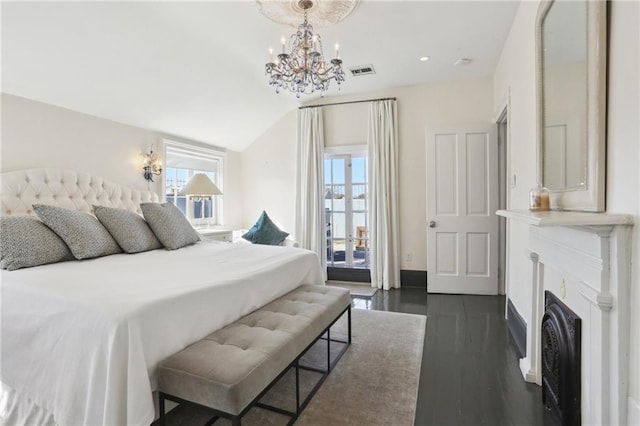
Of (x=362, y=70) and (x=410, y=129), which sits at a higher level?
(x=362, y=70)

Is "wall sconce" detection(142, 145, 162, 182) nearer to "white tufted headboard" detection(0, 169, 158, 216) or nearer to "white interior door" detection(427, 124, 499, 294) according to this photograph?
"white tufted headboard" detection(0, 169, 158, 216)

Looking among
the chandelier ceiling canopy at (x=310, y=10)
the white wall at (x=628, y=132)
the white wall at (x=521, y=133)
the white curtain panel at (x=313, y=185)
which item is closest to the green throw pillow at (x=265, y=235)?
the white curtain panel at (x=313, y=185)

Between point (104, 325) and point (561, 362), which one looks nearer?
point (104, 325)

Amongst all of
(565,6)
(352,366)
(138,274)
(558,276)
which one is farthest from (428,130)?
(138,274)

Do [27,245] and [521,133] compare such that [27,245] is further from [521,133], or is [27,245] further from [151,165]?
[521,133]

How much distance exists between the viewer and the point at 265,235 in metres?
4.67

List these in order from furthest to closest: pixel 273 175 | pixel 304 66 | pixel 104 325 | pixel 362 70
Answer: pixel 273 175, pixel 362 70, pixel 304 66, pixel 104 325

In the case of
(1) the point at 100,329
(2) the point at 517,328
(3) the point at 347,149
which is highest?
(3) the point at 347,149

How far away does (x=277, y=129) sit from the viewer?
530 centimetres

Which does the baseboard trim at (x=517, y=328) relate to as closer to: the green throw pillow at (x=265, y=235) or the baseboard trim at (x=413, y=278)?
the baseboard trim at (x=413, y=278)

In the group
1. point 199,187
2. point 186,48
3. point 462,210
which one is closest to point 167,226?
point 199,187

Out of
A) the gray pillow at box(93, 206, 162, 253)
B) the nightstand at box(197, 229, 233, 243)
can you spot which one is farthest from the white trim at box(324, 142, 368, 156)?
the gray pillow at box(93, 206, 162, 253)

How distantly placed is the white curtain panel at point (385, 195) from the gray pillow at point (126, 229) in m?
2.82

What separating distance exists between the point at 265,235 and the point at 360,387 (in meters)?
2.91
